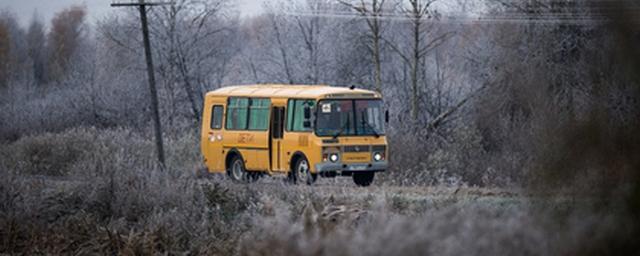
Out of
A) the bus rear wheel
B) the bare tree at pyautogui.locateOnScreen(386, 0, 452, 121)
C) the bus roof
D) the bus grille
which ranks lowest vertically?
the bus rear wheel

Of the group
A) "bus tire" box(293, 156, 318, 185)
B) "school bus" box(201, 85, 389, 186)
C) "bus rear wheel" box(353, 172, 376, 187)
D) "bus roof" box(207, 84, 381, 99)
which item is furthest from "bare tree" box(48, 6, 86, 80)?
"bus tire" box(293, 156, 318, 185)

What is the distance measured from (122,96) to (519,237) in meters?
48.5

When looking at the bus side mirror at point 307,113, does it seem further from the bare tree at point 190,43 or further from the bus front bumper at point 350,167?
the bare tree at point 190,43

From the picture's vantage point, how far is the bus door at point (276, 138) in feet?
100.0

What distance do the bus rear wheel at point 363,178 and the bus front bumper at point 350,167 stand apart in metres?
0.63

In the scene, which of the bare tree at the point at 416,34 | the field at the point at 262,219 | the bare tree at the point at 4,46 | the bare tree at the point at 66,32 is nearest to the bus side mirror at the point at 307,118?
the field at the point at 262,219

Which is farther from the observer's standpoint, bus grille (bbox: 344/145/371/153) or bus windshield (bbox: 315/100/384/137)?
bus windshield (bbox: 315/100/384/137)

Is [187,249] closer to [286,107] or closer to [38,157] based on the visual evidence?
[286,107]

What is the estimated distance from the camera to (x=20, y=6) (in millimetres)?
71250

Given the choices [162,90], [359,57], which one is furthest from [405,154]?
[162,90]

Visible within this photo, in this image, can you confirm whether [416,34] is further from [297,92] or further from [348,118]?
[348,118]

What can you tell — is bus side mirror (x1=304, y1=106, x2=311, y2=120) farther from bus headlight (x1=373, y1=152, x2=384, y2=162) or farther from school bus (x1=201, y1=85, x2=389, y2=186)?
bus headlight (x1=373, y1=152, x2=384, y2=162)

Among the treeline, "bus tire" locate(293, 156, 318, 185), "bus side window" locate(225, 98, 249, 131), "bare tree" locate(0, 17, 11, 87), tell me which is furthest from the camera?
"bare tree" locate(0, 17, 11, 87)

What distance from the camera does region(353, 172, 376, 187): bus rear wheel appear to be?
3073 centimetres
